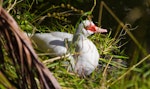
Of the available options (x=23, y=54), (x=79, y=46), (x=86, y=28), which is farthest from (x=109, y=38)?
(x=23, y=54)

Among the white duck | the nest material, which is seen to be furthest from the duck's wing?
the nest material

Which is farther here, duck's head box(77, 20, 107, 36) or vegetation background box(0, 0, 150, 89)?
duck's head box(77, 20, 107, 36)

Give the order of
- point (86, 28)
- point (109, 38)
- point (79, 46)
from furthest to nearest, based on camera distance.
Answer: point (109, 38) < point (86, 28) < point (79, 46)

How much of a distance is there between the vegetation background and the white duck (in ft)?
0.25

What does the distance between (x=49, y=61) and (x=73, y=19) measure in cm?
188

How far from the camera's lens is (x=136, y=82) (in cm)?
233

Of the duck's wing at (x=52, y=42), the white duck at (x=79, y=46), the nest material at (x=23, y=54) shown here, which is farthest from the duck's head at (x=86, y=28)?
the nest material at (x=23, y=54)

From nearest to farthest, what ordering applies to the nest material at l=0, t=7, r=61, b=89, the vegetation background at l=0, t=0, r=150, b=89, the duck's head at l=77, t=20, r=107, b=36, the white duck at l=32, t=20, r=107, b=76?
the nest material at l=0, t=7, r=61, b=89, the vegetation background at l=0, t=0, r=150, b=89, the white duck at l=32, t=20, r=107, b=76, the duck's head at l=77, t=20, r=107, b=36

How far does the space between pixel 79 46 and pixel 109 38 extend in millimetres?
897

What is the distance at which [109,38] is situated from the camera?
434 centimetres

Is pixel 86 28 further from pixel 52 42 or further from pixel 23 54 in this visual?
pixel 23 54

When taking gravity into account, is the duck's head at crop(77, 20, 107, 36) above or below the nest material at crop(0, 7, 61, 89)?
above

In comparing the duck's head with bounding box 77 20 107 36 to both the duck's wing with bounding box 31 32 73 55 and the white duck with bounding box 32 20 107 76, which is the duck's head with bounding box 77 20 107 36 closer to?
the white duck with bounding box 32 20 107 76

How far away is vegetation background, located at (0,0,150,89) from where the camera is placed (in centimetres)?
253
